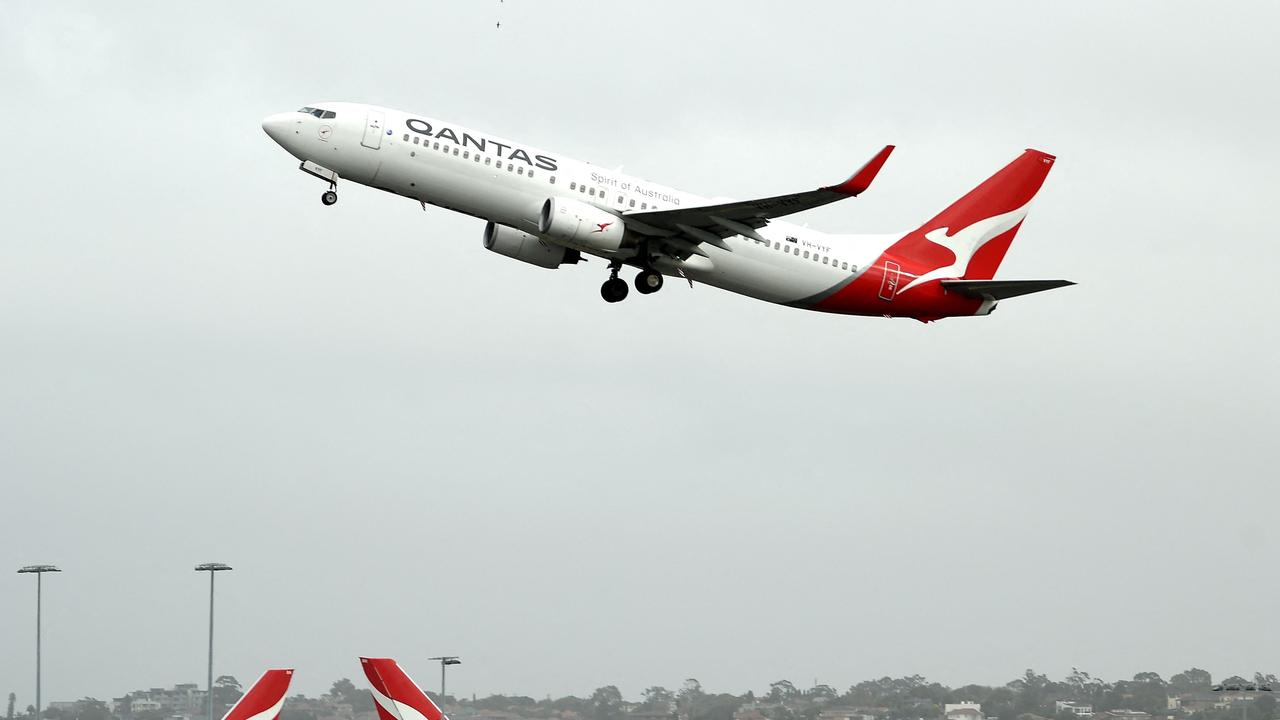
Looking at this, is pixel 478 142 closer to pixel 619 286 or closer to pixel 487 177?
pixel 487 177

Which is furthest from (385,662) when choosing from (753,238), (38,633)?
(38,633)

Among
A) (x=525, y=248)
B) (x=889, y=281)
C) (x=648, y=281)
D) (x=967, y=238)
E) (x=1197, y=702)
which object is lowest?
(x=1197, y=702)

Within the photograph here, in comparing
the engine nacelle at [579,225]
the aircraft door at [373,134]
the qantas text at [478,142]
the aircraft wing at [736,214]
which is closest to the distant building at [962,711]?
the aircraft wing at [736,214]

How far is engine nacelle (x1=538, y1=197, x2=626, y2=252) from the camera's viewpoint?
48.5m

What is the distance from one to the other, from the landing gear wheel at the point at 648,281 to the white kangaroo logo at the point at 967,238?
9.25m

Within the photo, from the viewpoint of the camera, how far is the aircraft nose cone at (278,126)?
4878 centimetres

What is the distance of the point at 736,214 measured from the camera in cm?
4912

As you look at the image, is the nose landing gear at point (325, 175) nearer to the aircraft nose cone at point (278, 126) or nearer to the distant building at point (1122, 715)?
the aircraft nose cone at point (278, 126)

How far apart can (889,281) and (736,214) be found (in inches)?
303

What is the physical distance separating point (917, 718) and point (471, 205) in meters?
29.2

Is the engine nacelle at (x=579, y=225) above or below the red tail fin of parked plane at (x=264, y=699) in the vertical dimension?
above

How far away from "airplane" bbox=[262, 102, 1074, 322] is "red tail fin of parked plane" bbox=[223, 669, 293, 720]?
1854cm

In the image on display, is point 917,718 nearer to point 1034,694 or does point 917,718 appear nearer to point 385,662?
point 1034,694

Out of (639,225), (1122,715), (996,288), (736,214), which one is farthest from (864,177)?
(1122,715)
